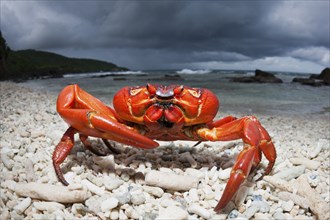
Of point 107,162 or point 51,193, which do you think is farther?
point 107,162

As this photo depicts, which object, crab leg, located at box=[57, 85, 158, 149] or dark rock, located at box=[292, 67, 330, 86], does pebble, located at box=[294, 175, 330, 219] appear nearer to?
crab leg, located at box=[57, 85, 158, 149]

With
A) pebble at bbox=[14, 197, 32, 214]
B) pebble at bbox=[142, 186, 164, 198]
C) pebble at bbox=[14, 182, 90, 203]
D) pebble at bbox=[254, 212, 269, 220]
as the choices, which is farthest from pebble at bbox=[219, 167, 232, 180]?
pebble at bbox=[14, 197, 32, 214]

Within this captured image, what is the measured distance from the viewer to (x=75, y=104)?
10.2 ft

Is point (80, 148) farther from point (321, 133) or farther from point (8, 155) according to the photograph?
point (321, 133)

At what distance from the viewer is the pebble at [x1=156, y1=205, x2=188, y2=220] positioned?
2.39m

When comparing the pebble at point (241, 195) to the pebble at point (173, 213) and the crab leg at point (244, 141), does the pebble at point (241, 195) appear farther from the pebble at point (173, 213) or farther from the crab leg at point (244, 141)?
the pebble at point (173, 213)

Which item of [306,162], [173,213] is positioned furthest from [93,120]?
[306,162]

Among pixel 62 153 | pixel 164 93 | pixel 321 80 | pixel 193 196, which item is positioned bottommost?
pixel 193 196

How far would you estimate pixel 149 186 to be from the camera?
285 centimetres

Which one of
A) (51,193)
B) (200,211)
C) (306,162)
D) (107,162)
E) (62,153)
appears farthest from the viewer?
(306,162)

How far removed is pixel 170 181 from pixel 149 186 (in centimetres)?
22

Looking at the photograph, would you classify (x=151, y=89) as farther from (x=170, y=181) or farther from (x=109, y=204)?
(x=109, y=204)

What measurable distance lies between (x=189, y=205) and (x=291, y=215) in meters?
0.94

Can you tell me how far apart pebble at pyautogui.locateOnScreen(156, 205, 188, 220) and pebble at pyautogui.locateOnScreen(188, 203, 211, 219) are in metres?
0.12
